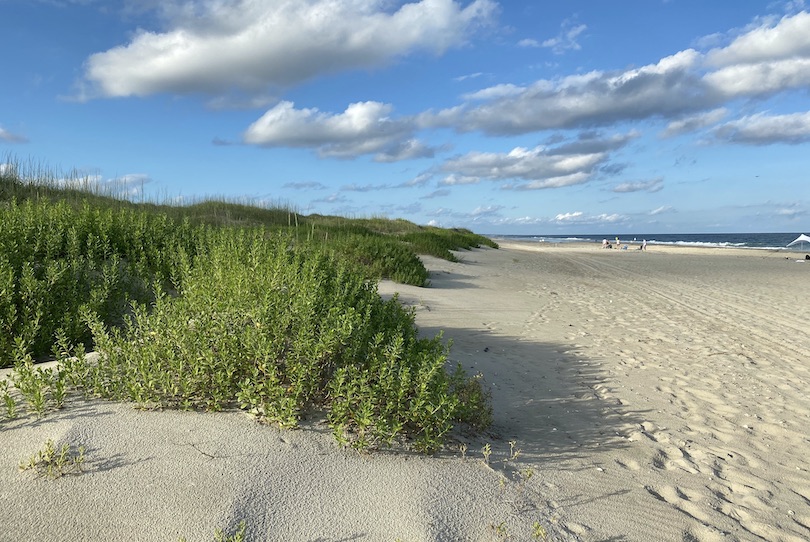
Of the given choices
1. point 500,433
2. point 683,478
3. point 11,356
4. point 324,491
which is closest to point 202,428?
point 324,491

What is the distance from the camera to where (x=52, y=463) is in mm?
2930

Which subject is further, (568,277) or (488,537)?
(568,277)

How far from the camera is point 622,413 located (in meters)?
5.41

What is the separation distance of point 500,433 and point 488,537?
1.63m

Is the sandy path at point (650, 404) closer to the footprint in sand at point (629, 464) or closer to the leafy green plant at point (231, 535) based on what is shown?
the footprint in sand at point (629, 464)

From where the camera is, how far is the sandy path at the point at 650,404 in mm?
3486

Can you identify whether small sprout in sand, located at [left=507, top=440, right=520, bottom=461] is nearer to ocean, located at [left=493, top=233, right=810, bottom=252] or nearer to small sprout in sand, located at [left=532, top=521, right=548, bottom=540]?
small sprout in sand, located at [left=532, top=521, right=548, bottom=540]

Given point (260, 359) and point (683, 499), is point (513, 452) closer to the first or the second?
point (683, 499)

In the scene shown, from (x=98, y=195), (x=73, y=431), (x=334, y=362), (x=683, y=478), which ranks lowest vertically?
(x=683, y=478)

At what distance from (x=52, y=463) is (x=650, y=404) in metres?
5.13

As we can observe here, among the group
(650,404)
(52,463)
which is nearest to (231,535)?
(52,463)

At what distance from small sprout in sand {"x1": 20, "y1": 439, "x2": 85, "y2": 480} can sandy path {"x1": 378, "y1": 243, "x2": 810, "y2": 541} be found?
2547 mm

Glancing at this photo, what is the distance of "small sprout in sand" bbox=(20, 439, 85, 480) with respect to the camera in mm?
2897

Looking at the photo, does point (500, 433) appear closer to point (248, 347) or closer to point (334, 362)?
point (334, 362)
